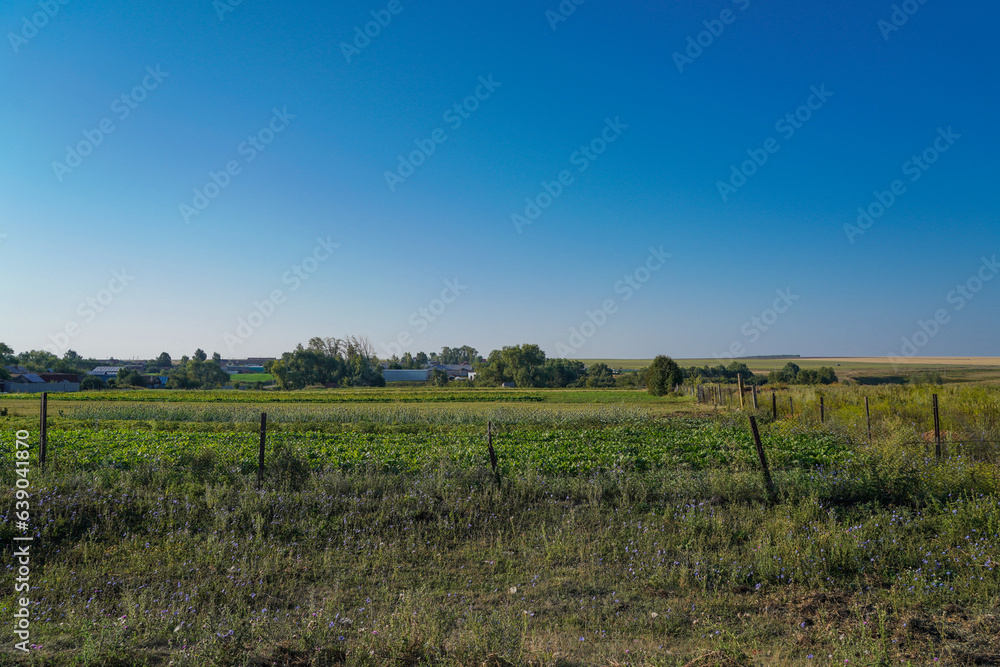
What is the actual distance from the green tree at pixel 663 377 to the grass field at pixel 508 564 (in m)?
51.9

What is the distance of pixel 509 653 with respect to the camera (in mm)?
4359

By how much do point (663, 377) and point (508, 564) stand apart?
2389 inches

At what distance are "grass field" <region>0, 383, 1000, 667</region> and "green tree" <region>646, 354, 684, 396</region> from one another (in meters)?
51.9

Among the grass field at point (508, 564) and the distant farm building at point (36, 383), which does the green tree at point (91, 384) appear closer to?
the distant farm building at point (36, 383)

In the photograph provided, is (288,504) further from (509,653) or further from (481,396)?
(481,396)

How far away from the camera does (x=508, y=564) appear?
6.89m

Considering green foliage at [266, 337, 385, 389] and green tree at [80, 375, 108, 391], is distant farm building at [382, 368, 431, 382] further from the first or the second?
green tree at [80, 375, 108, 391]

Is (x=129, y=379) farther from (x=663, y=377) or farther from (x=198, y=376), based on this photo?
(x=663, y=377)

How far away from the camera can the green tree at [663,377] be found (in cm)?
6350

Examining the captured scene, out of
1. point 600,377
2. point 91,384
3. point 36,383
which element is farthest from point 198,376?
point 600,377

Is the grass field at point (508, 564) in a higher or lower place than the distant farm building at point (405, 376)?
higher

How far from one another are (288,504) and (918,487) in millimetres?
11567

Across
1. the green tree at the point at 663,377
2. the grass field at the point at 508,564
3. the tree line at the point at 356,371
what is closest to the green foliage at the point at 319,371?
the tree line at the point at 356,371

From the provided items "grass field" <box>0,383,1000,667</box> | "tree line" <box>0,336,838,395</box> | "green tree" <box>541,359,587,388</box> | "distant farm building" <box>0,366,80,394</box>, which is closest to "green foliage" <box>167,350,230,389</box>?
"tree line" <box>0,336,838,395</box>
